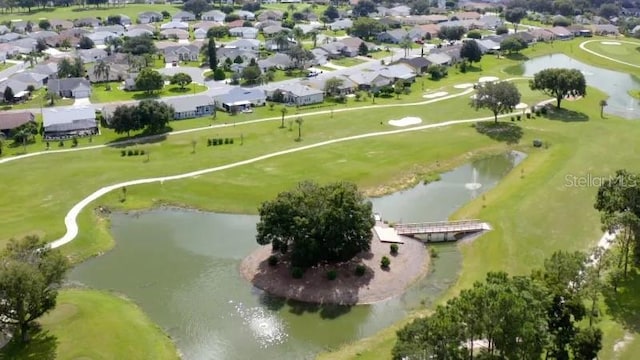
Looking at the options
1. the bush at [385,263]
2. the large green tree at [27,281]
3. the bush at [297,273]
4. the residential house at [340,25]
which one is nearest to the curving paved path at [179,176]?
the large green tree at [27,281]

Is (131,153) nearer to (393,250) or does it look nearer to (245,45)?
(393,250)

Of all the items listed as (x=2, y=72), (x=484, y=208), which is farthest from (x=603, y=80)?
(x=2, y=72)

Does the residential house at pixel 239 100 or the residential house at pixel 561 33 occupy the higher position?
the residential house at pixel 561 33

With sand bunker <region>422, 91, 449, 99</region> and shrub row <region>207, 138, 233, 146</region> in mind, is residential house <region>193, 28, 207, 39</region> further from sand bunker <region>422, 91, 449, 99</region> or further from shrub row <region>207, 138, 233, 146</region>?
shrub row <region>207, 138, 233, 146</region>

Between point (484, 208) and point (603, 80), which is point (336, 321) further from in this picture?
point (603, 80)

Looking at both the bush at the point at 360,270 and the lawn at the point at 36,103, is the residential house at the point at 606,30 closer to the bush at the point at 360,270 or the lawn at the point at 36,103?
the lawn at the point at 36,103

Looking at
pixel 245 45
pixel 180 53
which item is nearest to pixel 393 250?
pixel 180 53

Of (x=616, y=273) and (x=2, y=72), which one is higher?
(x=2, y=72)
